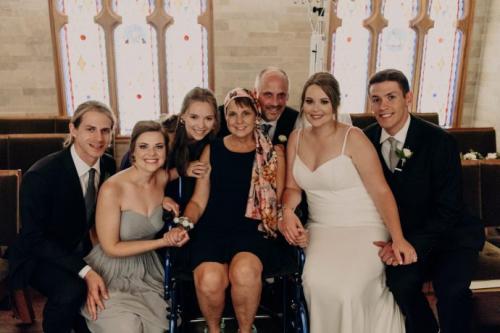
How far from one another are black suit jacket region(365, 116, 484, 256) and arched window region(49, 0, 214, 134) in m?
3.72

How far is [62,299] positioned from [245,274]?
0.86m

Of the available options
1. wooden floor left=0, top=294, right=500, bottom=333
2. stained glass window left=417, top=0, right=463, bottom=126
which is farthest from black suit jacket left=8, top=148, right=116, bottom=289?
stained glass window left=417, top=0, right=463, bottom=126

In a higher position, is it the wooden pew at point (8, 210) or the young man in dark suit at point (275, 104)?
the young man in dark suit at point (275, 104)

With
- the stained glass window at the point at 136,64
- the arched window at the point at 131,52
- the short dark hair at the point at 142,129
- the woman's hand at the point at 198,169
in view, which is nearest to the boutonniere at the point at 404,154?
the woman's hand at the point at 198,169

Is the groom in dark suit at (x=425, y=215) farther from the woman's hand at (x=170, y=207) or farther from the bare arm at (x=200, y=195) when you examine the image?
the woman's hand at (x=170, y=207)

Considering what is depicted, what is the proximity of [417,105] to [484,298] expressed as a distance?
3.55 metres

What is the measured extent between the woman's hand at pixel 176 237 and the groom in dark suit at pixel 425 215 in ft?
3.36

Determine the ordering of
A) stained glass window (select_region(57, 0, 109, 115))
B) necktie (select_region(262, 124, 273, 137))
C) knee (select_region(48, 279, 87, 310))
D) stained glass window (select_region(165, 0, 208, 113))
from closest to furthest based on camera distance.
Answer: knee (select_region(48, 279, 87, 310)) → necktie (select_region(262, 124, 273, 137)) → stained glass window (select_region(57, 0, 109, 115)) → stained glass window (select_region(165, 0, 208, 113))

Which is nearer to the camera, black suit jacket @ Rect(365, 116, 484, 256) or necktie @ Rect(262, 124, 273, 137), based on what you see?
black suit jacket @ Rect(365, 116, 484, 256)

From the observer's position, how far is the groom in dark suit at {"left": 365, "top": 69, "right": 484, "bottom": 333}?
2.33 metres

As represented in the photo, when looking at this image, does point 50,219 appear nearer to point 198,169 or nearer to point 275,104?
point 198,169

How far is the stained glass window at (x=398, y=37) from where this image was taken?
19.5ft

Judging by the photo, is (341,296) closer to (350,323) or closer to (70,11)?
(350,323)

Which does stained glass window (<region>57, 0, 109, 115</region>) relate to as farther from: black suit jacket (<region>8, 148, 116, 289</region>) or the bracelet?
the bracelet
